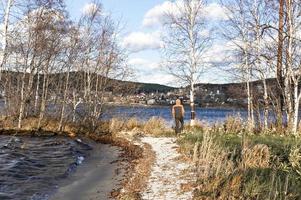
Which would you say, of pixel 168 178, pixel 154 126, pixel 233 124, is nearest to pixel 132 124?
pixel 154 126

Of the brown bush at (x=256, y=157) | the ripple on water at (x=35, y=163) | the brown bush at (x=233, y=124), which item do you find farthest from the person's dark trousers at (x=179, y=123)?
the brown bush at (x=256, y=157)

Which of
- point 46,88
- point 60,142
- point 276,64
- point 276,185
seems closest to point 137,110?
→ point 46,88

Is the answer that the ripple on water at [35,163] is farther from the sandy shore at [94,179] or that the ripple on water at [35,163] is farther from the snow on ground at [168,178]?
the snow on ground at [168,178]

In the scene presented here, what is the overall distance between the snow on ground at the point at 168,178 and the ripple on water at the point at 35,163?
119 inches

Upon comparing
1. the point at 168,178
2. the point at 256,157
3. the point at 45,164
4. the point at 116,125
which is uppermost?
the point at 256,157

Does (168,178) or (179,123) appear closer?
(168,178)

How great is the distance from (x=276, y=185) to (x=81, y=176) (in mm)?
7857

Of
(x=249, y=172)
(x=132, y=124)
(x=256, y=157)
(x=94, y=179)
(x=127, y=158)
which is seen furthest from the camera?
(x=132, y=124)

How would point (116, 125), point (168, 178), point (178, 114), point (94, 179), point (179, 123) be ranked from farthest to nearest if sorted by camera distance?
point (116, 125)
point (179, 123)
point (178, 114)
point (94, 179)
point (168, 178)

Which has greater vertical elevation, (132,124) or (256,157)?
(256,157)

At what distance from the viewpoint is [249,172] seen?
1104 centimetres

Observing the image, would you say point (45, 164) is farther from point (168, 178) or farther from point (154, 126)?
point (154, 126)

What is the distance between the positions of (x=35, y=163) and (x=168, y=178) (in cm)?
697

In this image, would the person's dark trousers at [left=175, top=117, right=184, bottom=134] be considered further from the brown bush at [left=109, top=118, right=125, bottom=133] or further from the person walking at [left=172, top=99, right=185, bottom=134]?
the brown bush at [left=109, top=118, right=125, bottom=133]
